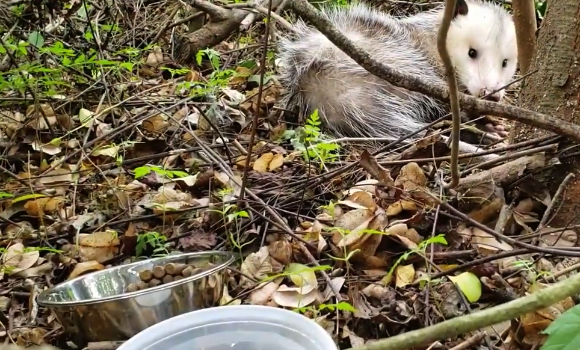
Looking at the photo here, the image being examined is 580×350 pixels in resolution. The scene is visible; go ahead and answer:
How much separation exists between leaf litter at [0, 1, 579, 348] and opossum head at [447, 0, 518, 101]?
897mm

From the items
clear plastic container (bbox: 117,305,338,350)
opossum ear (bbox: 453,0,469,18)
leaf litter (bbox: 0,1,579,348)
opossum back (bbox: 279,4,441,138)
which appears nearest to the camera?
clear plastic container (bbox: 117,305,338,350)

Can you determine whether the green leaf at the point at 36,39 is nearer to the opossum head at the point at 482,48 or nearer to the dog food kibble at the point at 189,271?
the dog food kibble at the point at 189,271

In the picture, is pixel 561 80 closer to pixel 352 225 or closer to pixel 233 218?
pixel 352 225

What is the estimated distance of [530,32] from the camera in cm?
198

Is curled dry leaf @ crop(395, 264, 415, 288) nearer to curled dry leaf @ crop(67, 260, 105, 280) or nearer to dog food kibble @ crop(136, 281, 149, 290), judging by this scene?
dog food kibble @ crop(136, 281, 149, 290)

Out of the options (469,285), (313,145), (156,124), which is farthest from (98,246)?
(469,285)

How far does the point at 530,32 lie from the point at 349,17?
1.08m

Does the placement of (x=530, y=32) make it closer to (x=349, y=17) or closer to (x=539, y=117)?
(x=539, y=117)

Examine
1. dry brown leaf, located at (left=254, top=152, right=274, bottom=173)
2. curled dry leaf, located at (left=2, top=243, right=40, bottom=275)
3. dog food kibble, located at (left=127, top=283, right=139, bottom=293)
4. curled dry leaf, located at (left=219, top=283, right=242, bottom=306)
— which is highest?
dog food kibble, located at (left=127, top=283, right=139, bottom=293)

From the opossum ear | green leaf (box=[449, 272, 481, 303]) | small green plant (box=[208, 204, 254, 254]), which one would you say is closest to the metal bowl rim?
small green plant (box=[208, 204, 254, 254])

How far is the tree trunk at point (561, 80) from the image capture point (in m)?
1.53

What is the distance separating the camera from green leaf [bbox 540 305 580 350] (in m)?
0.73

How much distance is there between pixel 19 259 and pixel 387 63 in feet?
5.51

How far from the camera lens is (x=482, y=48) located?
295cm
